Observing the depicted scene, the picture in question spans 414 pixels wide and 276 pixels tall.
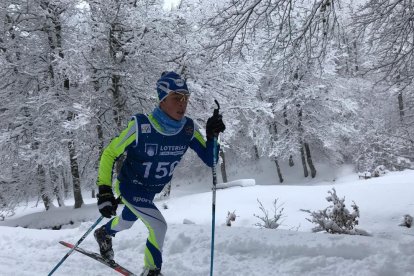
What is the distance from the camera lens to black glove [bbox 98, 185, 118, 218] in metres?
3.47

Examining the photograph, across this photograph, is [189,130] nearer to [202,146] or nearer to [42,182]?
[202,146]

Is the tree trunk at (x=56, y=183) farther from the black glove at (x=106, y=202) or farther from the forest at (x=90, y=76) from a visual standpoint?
the black glove at (x=106, y=202)

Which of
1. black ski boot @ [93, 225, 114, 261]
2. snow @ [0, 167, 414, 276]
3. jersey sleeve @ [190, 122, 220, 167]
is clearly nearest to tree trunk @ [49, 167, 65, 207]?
snow @ [0, 167, 414, 276]

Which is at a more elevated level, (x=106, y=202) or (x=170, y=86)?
(x=170, y=86)

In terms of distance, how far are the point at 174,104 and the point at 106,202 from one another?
1.08 metres

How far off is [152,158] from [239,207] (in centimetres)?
701

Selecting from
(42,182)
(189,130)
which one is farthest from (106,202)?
(42,182)

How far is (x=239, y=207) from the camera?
1030cm

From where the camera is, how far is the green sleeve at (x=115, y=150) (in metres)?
3.55

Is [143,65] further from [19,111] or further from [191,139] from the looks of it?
[191,139]

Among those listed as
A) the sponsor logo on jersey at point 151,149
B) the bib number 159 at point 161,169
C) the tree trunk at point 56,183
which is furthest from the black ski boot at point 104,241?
the tree trunk at point 56,183

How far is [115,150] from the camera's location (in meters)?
3.60

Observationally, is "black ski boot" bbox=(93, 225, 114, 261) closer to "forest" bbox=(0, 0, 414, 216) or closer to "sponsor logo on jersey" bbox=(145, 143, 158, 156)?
"sponsor logo on jersey" bbox=(145, 143, 158, 156)

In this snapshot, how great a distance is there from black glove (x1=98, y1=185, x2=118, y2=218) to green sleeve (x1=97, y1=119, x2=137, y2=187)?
6 centimetres
